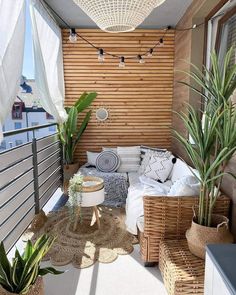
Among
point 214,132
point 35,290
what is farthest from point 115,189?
point 35,290

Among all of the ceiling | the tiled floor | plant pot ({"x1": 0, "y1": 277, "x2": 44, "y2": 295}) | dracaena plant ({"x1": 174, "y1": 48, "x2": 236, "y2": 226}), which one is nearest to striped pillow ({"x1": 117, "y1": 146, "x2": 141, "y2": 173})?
the tiled floor

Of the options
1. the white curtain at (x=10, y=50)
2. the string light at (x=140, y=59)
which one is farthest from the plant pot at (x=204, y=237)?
the string light at (x=140, y=59)

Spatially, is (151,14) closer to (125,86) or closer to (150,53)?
(150,53)

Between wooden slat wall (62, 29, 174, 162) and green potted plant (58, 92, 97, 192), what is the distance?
26 centimetres

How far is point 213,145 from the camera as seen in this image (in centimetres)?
186

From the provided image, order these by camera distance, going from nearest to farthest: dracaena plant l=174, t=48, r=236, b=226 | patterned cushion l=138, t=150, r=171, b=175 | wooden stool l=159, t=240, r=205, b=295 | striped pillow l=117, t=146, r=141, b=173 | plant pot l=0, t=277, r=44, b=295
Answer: plant pot l=0, t=277, r=44, b=295
wooden stool l=159, t=240, r=205, b=295
dracaena plant l=174, t=48, r=236, b=226
patterned cushion l=138, t=150, r=171, b=175
striped pillow l=117, t=146, r=141, b=173

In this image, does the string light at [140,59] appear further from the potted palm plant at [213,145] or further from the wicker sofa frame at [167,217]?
the wicker sofa frame at [167,217]

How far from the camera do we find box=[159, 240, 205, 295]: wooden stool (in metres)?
1.56

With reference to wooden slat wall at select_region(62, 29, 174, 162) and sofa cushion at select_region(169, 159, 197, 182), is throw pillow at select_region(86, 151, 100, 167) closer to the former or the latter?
wooden slat wall at select_region(62, 29, 174, 162)

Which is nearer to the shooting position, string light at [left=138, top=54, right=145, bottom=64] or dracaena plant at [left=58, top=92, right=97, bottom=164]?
dracaena plant at [left=58, top=92, right=97, bottom=164]

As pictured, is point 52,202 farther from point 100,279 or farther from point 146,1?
point 146,1

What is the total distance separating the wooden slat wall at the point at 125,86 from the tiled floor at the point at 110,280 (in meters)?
2.63

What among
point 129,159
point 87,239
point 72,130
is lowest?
point 87,239

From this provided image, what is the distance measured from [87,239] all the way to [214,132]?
170 cm
